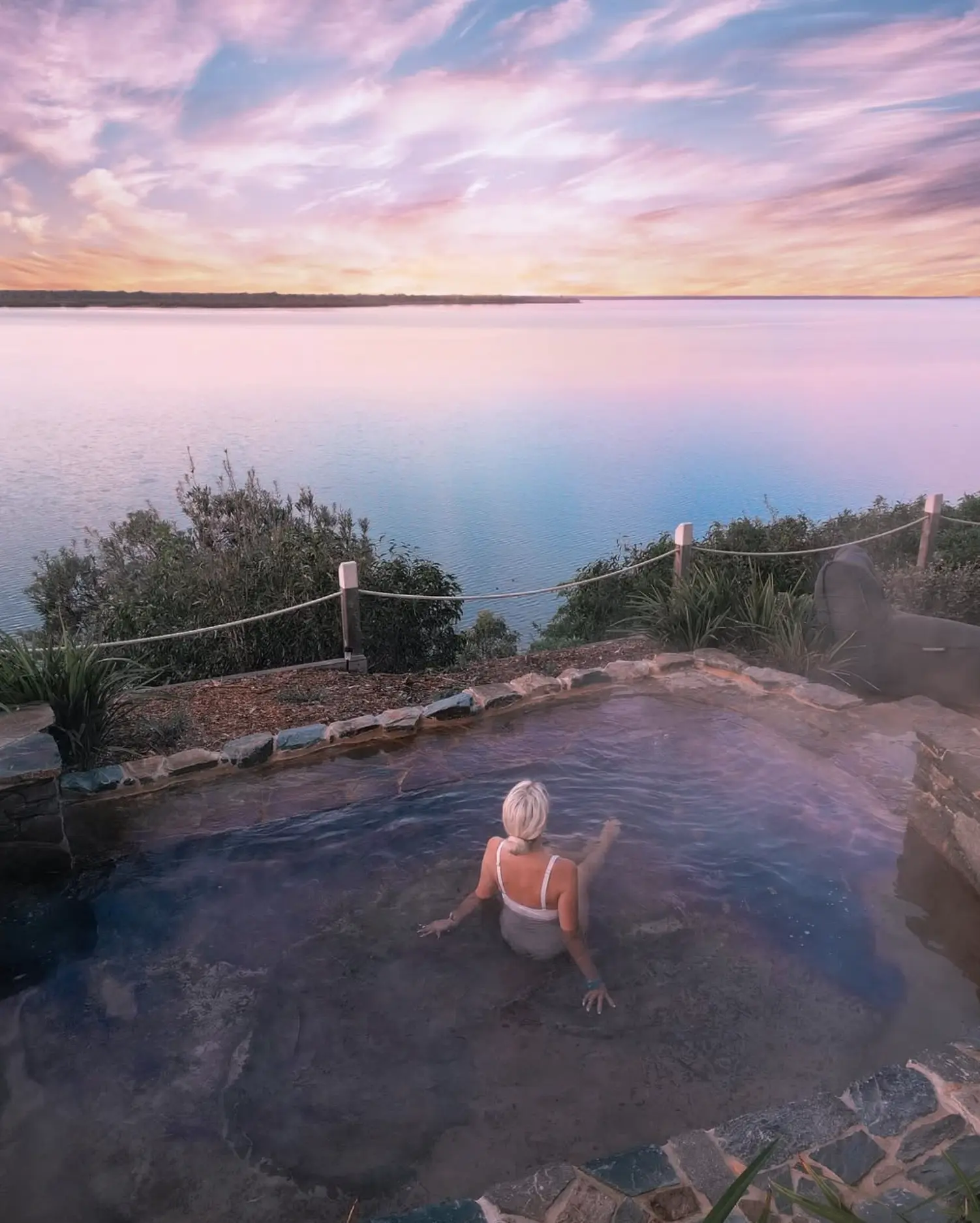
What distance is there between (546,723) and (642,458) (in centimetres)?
5373

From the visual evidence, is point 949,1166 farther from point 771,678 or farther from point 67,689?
point 67,689

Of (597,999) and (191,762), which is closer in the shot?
(597,999)

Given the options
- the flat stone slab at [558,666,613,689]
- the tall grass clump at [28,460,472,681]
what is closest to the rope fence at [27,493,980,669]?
the tall grass clump at [28,460,472,681]

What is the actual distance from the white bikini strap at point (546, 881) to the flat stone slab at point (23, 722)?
3.24 m

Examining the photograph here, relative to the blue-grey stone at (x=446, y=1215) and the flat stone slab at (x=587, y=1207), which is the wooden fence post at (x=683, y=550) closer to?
the flat stone slab at (x=587, y=1207)

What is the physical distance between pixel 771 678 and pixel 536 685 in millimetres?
2022

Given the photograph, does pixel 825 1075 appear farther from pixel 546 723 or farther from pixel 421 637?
pixel 421 637

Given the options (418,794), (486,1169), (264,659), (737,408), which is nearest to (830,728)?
(418,794)

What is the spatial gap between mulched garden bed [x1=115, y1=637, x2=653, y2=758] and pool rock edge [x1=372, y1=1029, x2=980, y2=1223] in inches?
173

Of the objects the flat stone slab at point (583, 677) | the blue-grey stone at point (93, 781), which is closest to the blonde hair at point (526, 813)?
the blue-grey stone at point (93, 781)

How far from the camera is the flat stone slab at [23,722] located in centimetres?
521

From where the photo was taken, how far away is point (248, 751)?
6.23 m

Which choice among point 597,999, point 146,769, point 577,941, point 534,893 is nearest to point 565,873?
point 534,893

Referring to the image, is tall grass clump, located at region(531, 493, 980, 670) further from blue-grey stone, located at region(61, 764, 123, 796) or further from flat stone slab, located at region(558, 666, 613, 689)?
blue-grey stone, located at region(61, 764, 123, 796)
